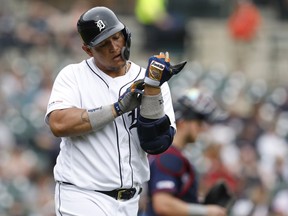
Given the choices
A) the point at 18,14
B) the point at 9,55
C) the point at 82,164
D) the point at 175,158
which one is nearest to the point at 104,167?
the point at 82,164

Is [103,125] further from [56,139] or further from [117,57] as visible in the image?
[56,139]

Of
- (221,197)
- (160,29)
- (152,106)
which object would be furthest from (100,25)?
(160,29)

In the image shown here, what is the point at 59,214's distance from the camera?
224 inches

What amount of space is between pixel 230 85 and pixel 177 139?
33.1 ft

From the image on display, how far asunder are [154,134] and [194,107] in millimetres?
1825

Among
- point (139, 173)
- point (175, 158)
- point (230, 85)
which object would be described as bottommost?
point (230, 85)

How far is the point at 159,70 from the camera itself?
17.4 feet

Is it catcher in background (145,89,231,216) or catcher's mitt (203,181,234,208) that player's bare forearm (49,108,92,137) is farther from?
catcher's mitt (203,181,234,208)

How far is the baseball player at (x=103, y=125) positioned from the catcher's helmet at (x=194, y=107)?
1535 millimetres

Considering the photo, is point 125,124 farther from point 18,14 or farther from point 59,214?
point 18,14

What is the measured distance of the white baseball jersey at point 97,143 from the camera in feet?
18.3

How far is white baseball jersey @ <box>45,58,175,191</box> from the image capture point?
5578 mm

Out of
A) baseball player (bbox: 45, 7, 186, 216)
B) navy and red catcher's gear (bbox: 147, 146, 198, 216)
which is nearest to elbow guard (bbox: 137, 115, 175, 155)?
baseball player (bbox: 45, 7, 186, 216)

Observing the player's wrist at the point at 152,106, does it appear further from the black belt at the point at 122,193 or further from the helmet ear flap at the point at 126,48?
the black belt at the point at 122,193
